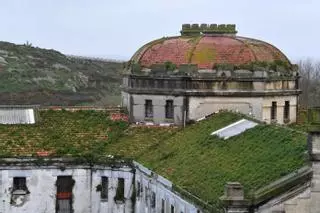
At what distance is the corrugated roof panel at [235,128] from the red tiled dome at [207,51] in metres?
5.74

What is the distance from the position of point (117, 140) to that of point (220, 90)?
592cm

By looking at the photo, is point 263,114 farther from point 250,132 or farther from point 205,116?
point 250,132

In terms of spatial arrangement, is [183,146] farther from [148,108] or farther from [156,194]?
[148,108]

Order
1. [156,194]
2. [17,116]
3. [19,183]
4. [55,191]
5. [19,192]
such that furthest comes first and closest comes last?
1. [17,116]
2. [55,191]
3. [19,183]
4. [19,192]
5. [156,194]

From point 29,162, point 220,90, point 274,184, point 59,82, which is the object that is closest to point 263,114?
point 220,90

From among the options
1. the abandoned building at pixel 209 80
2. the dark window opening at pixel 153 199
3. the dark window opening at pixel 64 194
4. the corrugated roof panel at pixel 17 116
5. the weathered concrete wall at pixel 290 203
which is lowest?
the dark window opening at pixel 64 194

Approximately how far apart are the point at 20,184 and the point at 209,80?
35.7 feet

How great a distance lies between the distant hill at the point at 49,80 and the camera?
10244 centimetres

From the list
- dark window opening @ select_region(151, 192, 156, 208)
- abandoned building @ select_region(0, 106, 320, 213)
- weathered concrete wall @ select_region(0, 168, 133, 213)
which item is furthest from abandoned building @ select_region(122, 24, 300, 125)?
dark window opening @ select_region(151, 192, 156, 208)

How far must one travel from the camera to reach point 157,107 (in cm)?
3953

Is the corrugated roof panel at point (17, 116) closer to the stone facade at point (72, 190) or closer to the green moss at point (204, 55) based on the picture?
the stone facade at point (72, 190)

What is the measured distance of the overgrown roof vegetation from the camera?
2541cm

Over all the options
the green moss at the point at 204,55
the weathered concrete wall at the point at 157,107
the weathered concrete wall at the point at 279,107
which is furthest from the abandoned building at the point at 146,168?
the green moss at the point at 204,55

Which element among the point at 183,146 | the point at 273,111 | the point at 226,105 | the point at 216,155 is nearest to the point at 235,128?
the point at 183,146
